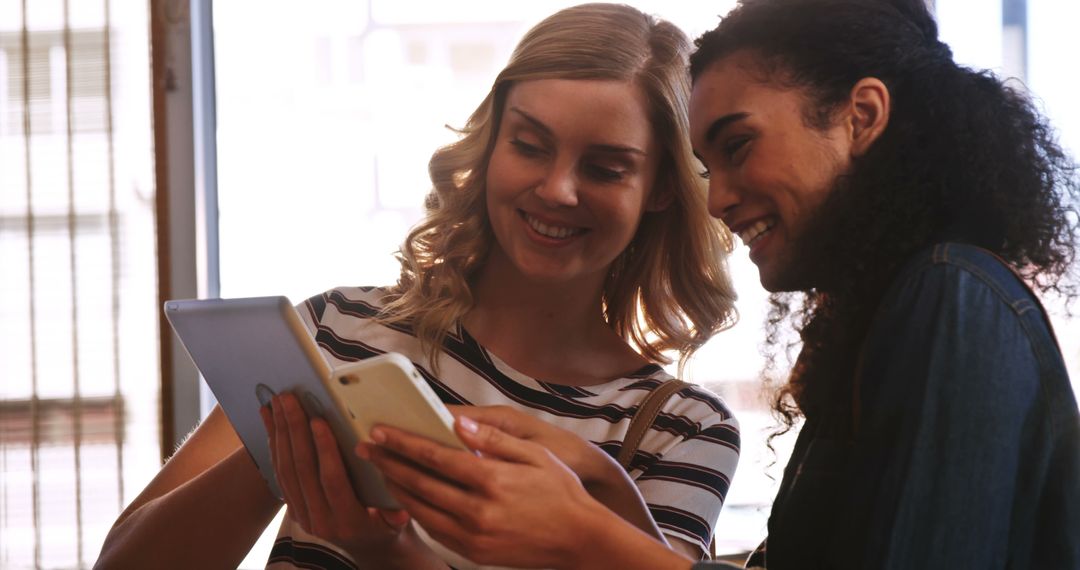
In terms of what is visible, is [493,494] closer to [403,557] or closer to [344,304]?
[403,557]

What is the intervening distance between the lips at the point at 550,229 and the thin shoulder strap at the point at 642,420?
11.9 inches

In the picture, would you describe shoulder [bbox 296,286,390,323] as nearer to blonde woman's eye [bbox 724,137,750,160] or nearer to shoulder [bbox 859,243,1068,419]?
blonde woman's eye [bbox 724,137,750,160]

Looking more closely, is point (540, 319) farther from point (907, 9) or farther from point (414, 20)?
point (414, 20)

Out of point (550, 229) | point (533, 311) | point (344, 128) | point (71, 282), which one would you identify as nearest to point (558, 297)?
point (533, 311)

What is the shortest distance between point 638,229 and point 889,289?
87 cm

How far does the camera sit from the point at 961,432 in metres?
0.90

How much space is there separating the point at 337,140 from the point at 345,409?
1990mm

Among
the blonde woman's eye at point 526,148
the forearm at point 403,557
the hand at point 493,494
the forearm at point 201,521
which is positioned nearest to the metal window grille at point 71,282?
the forearm at point 201,521

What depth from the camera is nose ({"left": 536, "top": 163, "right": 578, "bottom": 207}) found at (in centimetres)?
156

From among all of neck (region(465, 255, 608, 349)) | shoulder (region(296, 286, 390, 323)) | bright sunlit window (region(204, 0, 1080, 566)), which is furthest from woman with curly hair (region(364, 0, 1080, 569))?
bright sunlit window (region(204, 0, 1080, 566))

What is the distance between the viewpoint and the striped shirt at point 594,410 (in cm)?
156

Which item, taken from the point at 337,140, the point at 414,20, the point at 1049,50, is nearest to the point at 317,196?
the point at 337,140

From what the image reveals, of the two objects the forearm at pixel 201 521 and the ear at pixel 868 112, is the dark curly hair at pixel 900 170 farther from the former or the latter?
the forearm at pixel 201 521

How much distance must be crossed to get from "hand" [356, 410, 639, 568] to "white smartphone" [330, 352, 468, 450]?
0.01m
